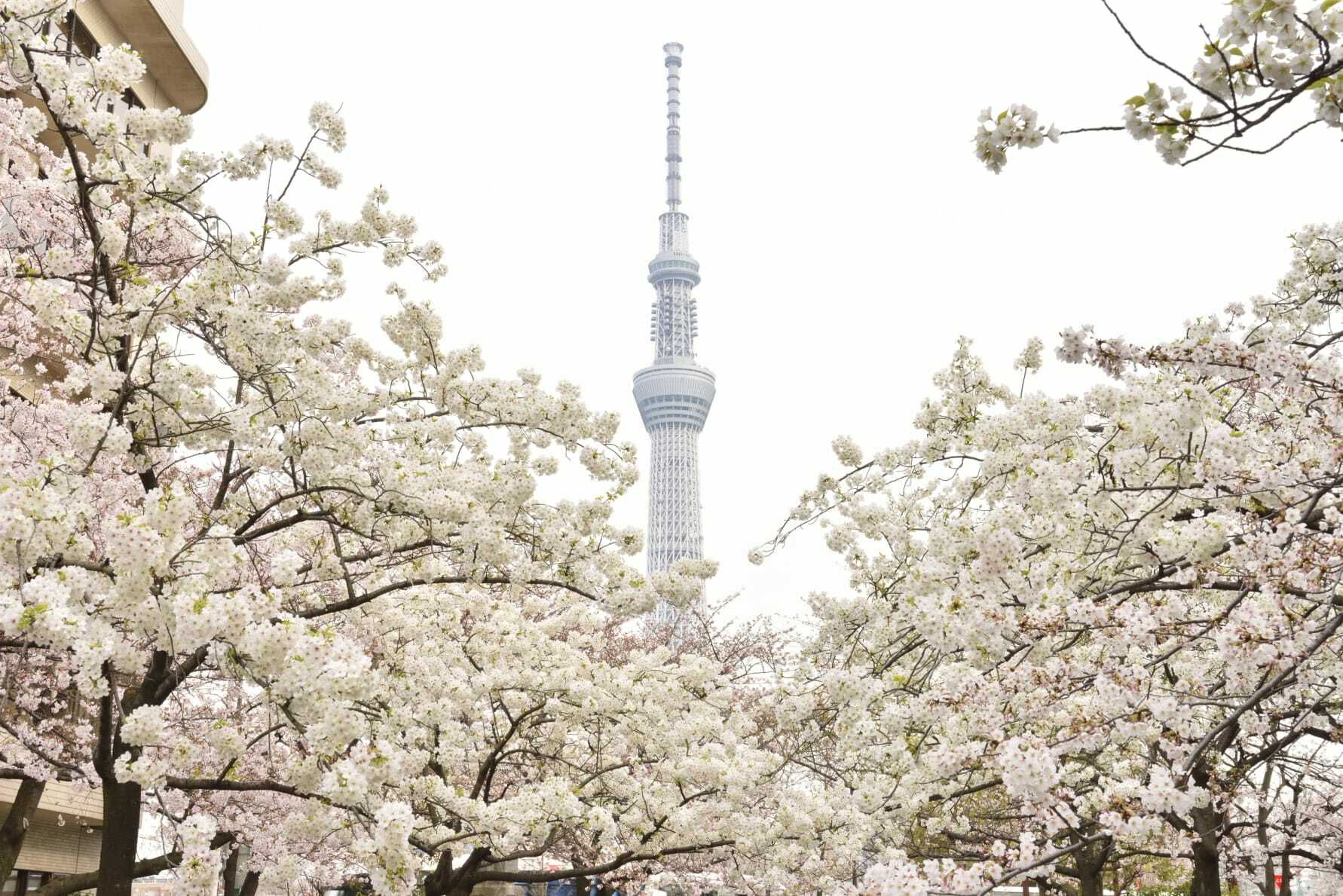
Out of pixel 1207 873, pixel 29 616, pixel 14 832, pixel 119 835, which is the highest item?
pixel 29 616

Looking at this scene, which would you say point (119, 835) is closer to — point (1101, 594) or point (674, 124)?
point (1101, 594)

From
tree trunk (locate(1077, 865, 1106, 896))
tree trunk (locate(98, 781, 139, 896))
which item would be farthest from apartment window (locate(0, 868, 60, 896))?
tree trunk (locate(1077, 865, 1106, 896))

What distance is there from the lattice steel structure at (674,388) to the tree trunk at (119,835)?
3441 inches

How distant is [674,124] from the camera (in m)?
137

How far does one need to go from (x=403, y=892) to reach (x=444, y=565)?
4.58 m

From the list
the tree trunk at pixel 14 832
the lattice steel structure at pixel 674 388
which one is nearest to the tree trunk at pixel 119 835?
the tree trunk at pixel 14 832

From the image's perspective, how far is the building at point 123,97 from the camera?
18.7 m

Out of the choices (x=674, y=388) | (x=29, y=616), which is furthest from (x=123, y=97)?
(x=674, y=388)

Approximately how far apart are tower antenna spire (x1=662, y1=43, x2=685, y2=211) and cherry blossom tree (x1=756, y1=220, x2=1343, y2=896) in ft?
405

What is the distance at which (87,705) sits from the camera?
1656 centimetres

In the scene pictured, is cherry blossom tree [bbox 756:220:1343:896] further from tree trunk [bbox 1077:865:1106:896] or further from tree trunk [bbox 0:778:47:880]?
tree trunk [bbox 0:778:47:880]

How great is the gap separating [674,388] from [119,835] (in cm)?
11338

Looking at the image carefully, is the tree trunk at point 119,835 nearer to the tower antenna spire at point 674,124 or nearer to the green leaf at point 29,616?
the green leaf at point 29,616

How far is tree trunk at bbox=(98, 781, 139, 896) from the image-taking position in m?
7.32
